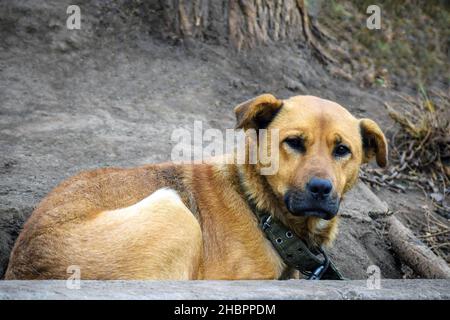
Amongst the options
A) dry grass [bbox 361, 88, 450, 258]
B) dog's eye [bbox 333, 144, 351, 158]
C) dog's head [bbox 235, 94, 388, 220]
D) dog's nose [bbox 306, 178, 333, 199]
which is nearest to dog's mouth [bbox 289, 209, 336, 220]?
dog's head [bbox 235, 94, 388, 220]

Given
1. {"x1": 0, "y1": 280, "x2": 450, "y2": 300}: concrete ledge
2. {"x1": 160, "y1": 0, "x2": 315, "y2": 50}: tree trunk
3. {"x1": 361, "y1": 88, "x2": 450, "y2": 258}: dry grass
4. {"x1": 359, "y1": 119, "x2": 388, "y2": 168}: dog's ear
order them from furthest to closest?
{"x1": 160, "y1": 0, "x2": 315, "y2": 50}: tree trunk
{"x1": 361, "y1": 88, "x2": 450, "y2": 258}: dry grass
{"x1": 359, "y1": 119, "x2": 388, "y2": 168}: dog's ear
{"x1": 0, "y1": 280, "x2": 450, "y2": 300}: concrete ledge

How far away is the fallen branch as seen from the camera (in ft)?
17.8

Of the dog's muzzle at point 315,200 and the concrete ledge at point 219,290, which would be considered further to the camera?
the dog's muzzle at point 315,200

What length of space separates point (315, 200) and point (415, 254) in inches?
71.2

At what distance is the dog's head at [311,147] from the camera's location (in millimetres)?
4344

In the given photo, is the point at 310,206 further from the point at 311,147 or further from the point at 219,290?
the point at 219,290

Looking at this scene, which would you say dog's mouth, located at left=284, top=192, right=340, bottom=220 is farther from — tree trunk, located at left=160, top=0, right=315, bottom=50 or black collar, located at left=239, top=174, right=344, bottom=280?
tree trunk, located at left=160, top=0, right=315, bottom=50

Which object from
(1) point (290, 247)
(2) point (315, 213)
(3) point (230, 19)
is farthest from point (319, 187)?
(3) point (230, 19)

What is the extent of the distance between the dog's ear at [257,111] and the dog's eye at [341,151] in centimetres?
55

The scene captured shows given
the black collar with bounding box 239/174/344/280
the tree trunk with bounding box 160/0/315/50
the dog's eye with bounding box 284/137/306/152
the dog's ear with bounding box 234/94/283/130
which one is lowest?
the black collar with bounding box 239/174/344/280

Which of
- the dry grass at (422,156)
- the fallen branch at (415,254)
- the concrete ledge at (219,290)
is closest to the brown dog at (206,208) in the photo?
the concrete ledge at (219,290)

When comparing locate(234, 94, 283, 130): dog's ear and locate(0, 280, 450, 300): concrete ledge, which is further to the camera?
locate(234, 94, 283, 130): dog's ear

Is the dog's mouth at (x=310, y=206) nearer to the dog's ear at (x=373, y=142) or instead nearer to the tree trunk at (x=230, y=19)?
the dog's ear at (x=373, y=142)
